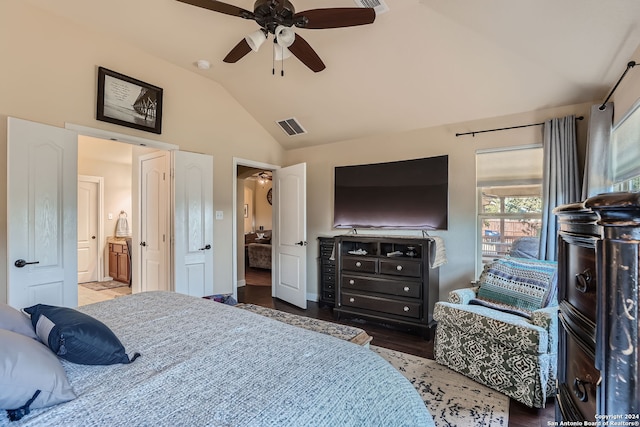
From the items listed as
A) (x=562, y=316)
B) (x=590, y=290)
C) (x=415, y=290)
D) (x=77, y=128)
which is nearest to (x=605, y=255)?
(x=590, y=290)

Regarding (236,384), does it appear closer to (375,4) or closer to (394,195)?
(375,4)

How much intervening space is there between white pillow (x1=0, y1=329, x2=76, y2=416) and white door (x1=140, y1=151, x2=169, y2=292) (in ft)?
9.78

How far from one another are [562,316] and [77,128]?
12.2ft

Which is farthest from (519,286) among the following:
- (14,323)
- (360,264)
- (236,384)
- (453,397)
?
(14,323)

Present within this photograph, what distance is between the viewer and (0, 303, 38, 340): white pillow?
116 centimetres

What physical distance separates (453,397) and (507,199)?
2202 mm

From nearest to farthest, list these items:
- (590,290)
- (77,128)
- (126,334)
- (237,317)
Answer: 1. (590,290)
2. (126,334)
3. (237,317)
4. (77,128)

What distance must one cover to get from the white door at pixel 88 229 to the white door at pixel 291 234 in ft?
12.4

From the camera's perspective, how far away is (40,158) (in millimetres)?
2520

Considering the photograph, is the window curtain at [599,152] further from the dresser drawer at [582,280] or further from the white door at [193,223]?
the white door at [193,223]

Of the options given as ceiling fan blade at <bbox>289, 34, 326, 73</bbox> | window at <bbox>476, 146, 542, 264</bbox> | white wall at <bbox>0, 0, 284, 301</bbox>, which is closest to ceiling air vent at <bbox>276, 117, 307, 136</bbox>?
white wall at <bbox>0, 0, 284, 301</bbox>

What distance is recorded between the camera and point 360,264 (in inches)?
147

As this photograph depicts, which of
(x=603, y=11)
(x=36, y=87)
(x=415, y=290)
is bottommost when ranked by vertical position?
(x=415, y=290)

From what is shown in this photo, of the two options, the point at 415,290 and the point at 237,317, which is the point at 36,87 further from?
the point at 415,290
